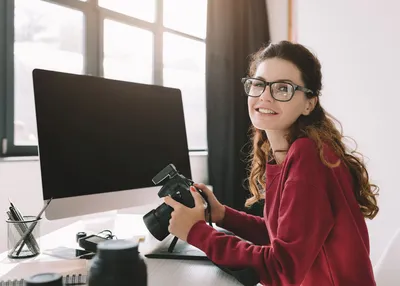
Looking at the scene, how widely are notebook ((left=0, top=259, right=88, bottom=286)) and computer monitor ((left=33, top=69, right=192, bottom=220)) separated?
132mm

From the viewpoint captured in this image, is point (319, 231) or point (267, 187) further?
point (267, 187)

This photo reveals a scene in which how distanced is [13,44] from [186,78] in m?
1.29

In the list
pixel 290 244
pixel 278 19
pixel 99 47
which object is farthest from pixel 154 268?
pixel 278 19

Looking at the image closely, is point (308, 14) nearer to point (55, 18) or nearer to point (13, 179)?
point (55, 18)

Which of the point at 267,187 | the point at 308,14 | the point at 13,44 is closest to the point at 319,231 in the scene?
the point at 267,187

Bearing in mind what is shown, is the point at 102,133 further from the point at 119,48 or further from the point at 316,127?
the point at 119,48

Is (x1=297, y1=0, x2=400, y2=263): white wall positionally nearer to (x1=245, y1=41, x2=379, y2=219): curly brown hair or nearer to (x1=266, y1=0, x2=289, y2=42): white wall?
(x1=266, y1=0, x2=289, y2=42): white wall

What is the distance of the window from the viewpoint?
6.00 feet

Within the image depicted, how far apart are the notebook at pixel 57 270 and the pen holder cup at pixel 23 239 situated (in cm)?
12

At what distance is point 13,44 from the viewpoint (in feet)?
6.00

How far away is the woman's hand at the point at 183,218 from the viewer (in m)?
0.98

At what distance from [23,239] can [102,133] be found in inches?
12.8

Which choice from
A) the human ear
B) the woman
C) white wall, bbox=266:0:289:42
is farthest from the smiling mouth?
white wall, bbox=266:0:289:42

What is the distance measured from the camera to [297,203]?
91 centimetres
